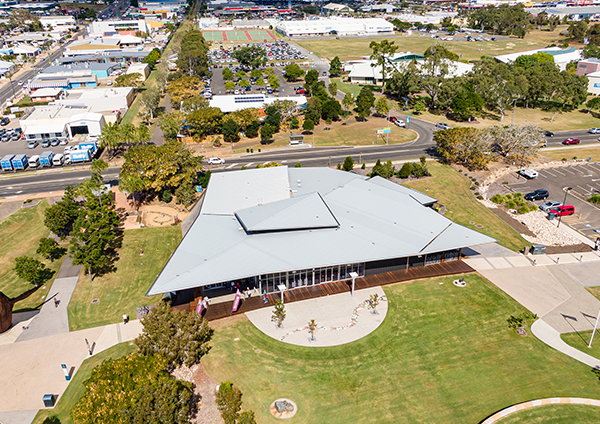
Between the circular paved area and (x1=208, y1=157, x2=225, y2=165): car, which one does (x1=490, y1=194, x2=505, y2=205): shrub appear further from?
(x1=208, y1=157, x2=225, y2=165): car

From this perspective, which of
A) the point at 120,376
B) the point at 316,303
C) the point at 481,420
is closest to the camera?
the point at 120,376

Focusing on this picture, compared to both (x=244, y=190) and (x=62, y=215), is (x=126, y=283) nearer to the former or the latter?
(x=62, y=215)

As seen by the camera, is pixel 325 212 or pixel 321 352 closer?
pixel 321 352

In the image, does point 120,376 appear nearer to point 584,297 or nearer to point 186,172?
point 186,172

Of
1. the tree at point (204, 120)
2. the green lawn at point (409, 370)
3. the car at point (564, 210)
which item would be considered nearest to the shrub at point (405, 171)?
the car at point (564, 210)

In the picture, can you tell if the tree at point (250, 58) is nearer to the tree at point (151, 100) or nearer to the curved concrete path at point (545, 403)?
the tree at point (151, 100)

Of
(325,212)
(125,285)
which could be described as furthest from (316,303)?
(125,285)

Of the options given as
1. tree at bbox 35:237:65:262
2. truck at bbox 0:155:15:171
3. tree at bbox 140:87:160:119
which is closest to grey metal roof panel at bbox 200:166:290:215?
tree at bbox 35:237:65:262
